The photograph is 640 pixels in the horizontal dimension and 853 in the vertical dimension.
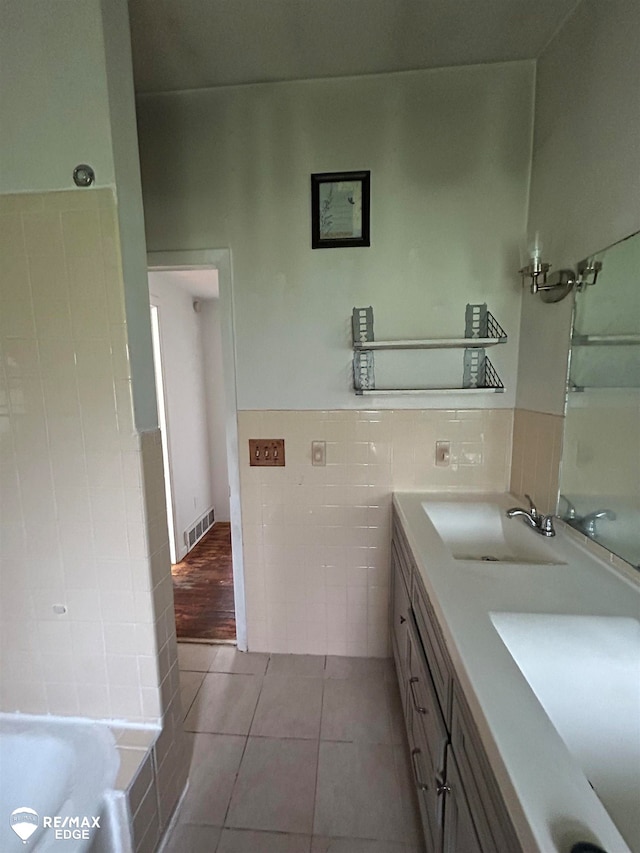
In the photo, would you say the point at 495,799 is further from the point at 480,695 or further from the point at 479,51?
the point at 479,51

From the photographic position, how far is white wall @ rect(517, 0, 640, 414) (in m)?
1.11

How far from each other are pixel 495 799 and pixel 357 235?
1.90 meters

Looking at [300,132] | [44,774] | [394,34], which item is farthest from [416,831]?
[394,34]

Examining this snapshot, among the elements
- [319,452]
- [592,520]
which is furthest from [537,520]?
[319,452]

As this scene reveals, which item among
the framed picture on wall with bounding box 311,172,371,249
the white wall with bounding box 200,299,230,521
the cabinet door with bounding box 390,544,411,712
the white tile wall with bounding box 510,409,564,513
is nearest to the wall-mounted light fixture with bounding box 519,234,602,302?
the white tile wall with bounding box 510,409,564,513

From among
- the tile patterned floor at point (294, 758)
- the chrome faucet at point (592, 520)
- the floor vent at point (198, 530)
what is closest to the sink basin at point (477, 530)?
the chrome faucet at point (592, 520)

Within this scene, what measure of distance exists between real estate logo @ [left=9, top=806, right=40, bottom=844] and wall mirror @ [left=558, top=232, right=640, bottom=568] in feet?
6.12

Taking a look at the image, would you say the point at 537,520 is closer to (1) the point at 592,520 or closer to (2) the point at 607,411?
(1) the point at 592,520

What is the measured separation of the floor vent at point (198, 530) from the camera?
3.46 m

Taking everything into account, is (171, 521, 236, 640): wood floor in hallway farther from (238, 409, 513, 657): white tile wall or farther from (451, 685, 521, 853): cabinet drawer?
(451, 685, 521, 853): cabinet drawer

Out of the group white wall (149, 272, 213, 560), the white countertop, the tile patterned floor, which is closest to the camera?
the white countertop

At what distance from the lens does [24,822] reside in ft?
3.66

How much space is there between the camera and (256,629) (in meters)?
2.11

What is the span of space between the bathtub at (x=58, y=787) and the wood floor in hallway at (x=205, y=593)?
3.51 feet
